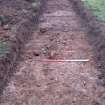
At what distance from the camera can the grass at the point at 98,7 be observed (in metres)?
10.5

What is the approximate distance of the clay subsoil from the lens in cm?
599

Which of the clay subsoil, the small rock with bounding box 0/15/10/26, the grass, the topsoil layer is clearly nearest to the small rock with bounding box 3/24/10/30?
the topsoil layer

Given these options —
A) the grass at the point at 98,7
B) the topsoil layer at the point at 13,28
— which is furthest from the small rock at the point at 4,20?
the grass at the point at 98,7

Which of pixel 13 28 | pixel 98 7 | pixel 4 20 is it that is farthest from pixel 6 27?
pixel 98 7

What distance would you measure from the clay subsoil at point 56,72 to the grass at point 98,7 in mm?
732

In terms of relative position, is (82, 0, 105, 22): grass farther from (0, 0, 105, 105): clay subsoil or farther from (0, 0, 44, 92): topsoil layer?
(0, 0, 44, 92): topsoil layer

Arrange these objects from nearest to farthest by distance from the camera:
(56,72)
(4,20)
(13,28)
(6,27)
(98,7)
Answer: (56,72) < (13,28) < (6,27) < (4,20) < (98,7)

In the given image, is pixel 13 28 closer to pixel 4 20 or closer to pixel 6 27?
pixel 6 27

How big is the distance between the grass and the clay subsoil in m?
0.73

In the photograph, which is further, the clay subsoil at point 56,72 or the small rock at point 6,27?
the small rock at point 6,27

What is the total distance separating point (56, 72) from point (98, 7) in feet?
18.2

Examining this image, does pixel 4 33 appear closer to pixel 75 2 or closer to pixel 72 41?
pixel 72 41

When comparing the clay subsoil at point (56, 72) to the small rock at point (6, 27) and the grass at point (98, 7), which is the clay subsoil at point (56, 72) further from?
the small rock at point (6, 27)

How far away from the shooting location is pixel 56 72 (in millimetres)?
7176
